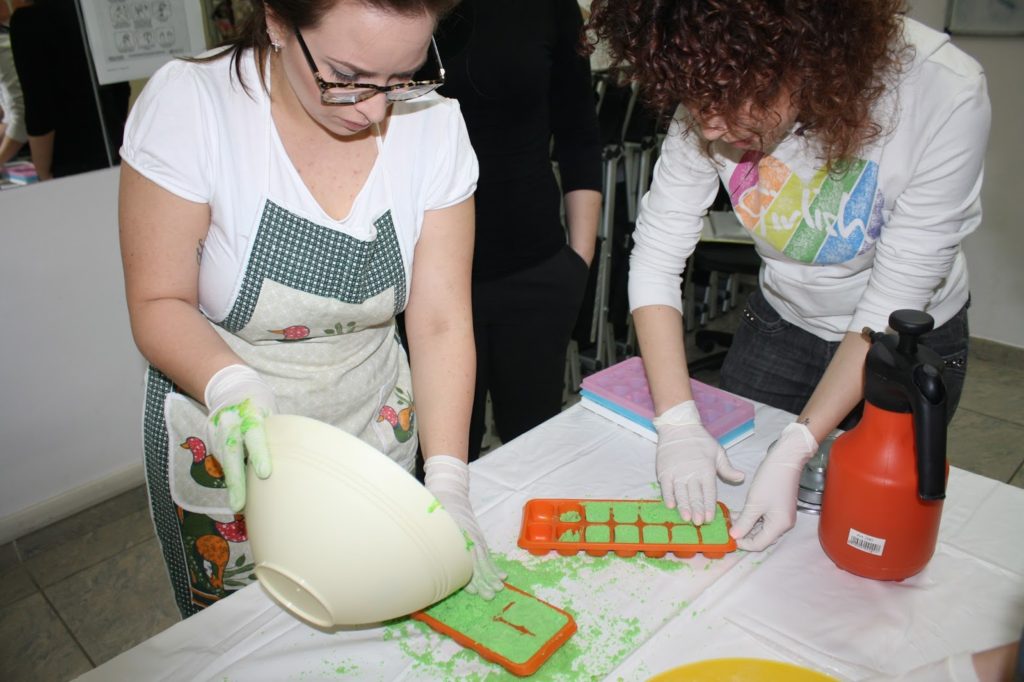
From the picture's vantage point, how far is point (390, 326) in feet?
4.17

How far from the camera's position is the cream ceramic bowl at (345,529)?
72 centimetres

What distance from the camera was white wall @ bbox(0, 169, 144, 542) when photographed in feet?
6.86

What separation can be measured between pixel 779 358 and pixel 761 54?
647mm

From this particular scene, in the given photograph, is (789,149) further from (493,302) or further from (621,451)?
(493,302)

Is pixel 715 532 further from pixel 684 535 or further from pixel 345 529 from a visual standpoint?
pixel 345 529

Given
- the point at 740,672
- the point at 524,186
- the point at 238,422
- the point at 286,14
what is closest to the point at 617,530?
the point at 740,672

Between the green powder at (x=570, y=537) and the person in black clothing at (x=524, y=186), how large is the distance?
720 millimetres

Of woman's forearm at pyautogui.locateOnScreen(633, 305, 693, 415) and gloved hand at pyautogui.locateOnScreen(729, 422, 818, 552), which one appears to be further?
woman's forearm at pyautogui.locateOnScreen(633, 305, 693, 415)

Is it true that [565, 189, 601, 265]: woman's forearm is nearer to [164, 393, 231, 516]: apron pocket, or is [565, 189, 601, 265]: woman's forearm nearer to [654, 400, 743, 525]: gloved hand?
[654, 400, 743, 525]: gloved hand

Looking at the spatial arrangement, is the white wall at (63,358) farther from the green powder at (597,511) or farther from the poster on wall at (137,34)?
the green powder at (597,511)

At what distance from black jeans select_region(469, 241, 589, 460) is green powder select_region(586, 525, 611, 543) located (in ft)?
2.36

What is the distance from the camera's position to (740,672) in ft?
2.71

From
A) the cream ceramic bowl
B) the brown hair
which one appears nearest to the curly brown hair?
the brown hair

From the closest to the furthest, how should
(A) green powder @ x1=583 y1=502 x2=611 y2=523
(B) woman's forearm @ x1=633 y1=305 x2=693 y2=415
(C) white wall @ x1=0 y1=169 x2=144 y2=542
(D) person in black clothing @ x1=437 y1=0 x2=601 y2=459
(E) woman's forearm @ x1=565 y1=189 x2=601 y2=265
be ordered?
(A) green powder @ x1=583 y1=502 x2=611 y2=523
(B) woman's forearm @ x1=633 y1=305 x2=693 y2=415
(D) person in black clothing @ x1=437 y1=0 x2=601 y2=459
(E) woman's forearm @ x1=565 y1=189 x2=601 y2=265
(C) white wall @ x1=0 y1=169 x2=144 y2=542
